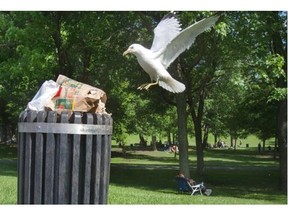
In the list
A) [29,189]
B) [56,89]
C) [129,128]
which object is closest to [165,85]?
[56,89]

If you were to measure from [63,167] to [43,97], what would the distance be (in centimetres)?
69

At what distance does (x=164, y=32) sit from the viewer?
6309 mm

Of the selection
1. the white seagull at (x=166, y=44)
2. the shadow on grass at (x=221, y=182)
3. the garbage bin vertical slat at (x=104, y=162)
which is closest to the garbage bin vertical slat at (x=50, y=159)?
the garbage bin vertical slat at (x=104, y=162)

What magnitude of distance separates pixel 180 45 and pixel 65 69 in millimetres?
12387

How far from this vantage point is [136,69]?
18641 millimetres

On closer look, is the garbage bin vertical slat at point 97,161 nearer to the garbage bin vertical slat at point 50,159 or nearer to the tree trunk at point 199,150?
the garbage bin vertical slat at point 50,159

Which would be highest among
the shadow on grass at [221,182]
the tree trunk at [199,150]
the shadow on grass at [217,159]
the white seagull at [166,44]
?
the white seagull at [166,44]

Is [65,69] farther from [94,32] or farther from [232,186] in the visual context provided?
[232,186]

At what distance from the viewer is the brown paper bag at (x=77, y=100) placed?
4.39 m

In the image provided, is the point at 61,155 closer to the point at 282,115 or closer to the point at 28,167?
the point at 28,167

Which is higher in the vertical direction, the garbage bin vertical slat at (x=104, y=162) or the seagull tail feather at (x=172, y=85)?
the seagull tail feather at (x=172, y=85)

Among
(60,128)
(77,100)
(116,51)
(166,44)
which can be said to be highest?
(116,51)


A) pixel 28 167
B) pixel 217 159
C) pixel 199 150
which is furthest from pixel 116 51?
pixel 217 159

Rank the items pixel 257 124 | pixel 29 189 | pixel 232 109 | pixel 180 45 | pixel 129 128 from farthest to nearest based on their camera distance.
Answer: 1. pixel 129 128
2. pixel 232 109
3. pixel 257 124
4. pixel 180 45
5. pixel 29 189
